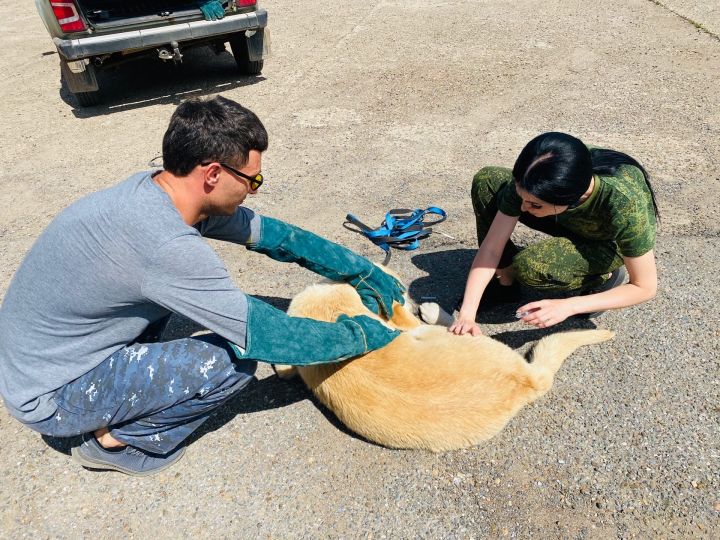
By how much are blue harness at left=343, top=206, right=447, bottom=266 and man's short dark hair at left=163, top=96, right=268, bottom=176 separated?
5.79 feet

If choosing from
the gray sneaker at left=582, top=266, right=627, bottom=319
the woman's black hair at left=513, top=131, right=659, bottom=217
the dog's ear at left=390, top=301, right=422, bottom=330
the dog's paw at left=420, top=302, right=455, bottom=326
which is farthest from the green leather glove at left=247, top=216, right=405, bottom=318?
the gray sneaker at left=582, top=266, right=627, bottom=319

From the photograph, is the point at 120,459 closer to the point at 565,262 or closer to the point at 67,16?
the point at 565,262

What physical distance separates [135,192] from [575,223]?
213cm

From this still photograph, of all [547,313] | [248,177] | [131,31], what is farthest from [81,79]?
[547,313]

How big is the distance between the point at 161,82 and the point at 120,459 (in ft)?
18.2

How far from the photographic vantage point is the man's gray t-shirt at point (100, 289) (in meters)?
1.87

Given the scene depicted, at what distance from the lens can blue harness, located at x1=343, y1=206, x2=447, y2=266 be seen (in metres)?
3.74

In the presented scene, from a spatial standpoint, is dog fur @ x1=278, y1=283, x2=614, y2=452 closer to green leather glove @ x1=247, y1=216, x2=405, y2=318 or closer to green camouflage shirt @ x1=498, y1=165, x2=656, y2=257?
green leather glove @ x1=247, y1=216, x2=405, y2=318

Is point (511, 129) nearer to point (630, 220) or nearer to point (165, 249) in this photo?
point (630, 220)

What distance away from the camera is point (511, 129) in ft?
16.5

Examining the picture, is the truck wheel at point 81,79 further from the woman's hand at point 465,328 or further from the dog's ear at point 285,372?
the woman's hand at point 465,328

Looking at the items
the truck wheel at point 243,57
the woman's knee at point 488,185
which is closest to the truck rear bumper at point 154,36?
the truck wheel at point 243,57

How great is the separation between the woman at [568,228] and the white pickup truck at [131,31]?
4.02 m

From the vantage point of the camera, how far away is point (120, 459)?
8.03 feet
